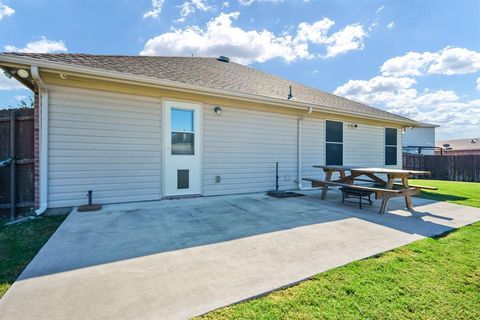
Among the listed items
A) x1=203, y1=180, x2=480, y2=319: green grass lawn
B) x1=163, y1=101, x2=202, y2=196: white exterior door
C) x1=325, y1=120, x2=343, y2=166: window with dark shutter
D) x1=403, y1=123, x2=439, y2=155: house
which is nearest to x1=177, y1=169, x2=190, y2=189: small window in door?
x1=163, y1=101, x2=202, y2=196: white exterior door

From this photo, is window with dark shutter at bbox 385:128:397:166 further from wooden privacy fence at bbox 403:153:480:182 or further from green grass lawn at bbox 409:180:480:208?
wooden privacy fence at bbox 403:153:480:182

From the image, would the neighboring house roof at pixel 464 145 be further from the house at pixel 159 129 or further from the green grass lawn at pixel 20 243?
the green grass lawn at pixel 20 243

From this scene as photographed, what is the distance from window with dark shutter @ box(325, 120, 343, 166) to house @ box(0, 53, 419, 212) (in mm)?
36

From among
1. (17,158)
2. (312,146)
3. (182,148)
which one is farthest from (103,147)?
(312,146)

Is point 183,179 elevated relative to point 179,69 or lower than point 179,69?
lower

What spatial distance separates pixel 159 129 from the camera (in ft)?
17.9

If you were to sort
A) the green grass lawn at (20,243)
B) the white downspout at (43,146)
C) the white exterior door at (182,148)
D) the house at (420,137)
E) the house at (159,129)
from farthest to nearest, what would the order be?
1. the house at (420,137)
2. the white exterior door at (182,148)
3. the house at (159,129)
4. the white downspout at (43,146)
5. the green grass lawn at (20,243)

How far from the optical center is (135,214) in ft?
14.0

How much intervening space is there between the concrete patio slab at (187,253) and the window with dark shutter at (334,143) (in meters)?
3.56

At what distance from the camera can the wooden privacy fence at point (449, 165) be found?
13148 millimetres

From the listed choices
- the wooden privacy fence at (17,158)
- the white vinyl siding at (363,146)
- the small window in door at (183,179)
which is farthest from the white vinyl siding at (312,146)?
the wooden privacy fence at (17,158)

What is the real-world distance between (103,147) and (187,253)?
351 cm

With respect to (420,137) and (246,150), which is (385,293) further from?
(420,137)

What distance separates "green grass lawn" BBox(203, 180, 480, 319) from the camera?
1.68 m
